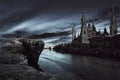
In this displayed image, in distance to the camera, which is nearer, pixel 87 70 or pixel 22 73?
pixel 22 73

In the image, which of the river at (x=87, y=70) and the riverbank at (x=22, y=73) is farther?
the river at (x=87, y=70)

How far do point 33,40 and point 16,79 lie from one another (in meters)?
109

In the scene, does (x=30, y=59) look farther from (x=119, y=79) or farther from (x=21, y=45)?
(x=119, y=79)

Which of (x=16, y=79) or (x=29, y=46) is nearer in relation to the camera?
(x=16, y=79)

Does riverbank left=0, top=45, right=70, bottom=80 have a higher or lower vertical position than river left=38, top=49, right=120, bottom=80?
higher

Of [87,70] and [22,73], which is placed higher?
[22,73]

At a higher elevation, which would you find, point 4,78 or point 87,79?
point 4,78

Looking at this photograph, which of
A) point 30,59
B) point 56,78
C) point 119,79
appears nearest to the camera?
point 56,78

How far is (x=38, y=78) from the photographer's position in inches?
933

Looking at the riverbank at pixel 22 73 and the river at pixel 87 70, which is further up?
the riverbank at pixel 22 73

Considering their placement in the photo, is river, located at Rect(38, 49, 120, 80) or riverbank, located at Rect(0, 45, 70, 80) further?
river, located at Rect(38, 49, 120, 80)

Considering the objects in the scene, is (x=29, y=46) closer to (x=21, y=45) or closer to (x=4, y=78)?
(x=21, y=45)

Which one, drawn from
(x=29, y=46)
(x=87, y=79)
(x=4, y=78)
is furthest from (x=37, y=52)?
(x=4, y=78)

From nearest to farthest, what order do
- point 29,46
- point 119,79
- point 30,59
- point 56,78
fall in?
1. point 56,78
2. point 119,79
3. point 30,59
4. point 29,46
